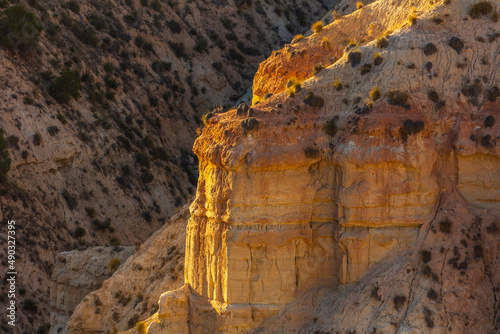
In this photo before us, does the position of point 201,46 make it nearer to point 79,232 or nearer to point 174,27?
point 174,27

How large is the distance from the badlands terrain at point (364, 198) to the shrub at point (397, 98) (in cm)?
4

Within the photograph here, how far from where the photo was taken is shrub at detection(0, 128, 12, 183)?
183 ft

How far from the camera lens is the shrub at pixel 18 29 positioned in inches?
2443

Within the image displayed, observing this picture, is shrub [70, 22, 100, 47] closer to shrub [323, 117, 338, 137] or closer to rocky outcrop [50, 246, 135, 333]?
rocky outcrop [50, 246, 135, 333]

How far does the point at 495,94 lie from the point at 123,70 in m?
41.6

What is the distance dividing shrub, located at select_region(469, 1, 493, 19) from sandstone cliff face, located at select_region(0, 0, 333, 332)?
2863cm

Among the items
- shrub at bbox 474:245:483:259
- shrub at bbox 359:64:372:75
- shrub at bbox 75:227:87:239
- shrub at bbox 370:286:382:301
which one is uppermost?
shrub at bbox 359:64:372:75

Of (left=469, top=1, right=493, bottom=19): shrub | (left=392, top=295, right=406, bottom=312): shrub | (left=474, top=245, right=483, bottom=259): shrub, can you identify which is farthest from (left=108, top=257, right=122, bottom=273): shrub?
(left=469, top=1, right=493, bottom=19): shrub

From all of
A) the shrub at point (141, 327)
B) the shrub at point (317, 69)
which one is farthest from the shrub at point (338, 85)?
the shrub at point (141, 327)

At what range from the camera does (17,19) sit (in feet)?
207

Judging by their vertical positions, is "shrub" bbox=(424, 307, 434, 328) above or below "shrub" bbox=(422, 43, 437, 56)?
below

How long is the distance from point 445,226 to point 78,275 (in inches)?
835

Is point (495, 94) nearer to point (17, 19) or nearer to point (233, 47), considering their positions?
point (17, 19)

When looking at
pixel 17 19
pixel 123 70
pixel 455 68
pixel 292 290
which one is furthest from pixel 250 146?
pixel 123 70
